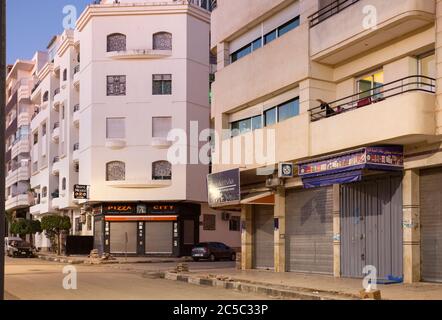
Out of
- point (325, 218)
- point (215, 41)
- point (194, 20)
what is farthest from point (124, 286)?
point (194, 20)

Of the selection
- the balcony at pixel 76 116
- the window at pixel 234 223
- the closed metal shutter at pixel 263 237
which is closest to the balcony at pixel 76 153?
the balcony at pixel 76 116

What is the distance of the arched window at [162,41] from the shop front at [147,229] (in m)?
11.4

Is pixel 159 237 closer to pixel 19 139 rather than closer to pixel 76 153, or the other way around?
pixel 76 153

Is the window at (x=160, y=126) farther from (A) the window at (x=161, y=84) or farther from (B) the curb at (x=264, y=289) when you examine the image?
(B) the curb at (x=264, y=289)

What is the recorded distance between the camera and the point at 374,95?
19562mm

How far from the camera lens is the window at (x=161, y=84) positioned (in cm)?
4597

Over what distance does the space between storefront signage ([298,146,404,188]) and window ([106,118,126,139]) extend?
2756 cm

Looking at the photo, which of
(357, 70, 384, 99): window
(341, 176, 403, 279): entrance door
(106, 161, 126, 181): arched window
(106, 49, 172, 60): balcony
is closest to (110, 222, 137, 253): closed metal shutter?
(106, 161, 126, 181): arched window

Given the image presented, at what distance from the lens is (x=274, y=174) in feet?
Answer: 78.8

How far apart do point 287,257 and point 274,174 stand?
3.15m

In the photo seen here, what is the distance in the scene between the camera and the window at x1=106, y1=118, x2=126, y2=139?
4638 centimetres

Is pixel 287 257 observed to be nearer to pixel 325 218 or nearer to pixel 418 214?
pixel 325 218

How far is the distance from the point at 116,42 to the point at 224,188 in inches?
962

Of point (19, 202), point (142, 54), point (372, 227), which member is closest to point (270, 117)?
point (372, 227)
